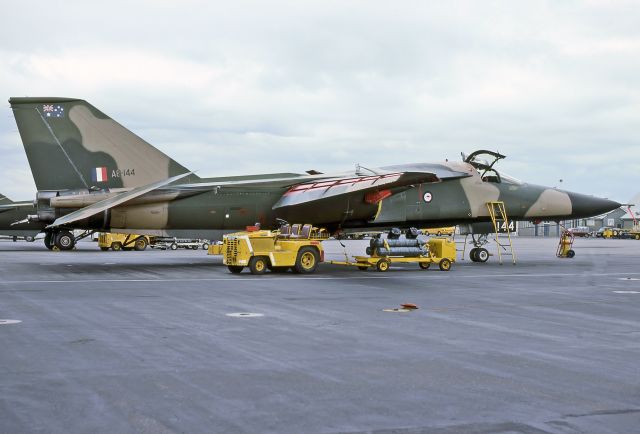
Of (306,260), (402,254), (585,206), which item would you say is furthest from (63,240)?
(585,206)

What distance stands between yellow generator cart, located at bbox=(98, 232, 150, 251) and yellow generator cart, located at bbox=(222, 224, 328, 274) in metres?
22.5

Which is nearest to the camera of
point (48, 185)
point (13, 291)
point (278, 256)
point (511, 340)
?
point (511, 340)

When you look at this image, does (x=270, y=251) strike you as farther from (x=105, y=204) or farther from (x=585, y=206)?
(x=585, y=206)

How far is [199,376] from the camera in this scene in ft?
21.2

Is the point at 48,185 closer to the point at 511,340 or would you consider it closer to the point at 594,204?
the point at 511,340

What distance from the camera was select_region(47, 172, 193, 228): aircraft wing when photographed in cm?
2005

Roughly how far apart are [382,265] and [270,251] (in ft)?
13.3

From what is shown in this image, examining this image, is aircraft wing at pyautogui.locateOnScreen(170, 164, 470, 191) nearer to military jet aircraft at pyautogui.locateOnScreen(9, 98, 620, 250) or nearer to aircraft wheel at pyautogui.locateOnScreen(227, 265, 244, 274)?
military jet aircraft at pyautogui.locateOnScreen(9, 98, 620, 250)

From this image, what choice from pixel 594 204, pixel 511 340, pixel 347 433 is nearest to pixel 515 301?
pixel 511 340

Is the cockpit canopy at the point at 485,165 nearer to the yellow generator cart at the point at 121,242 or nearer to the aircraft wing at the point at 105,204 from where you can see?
the aircraft wing at the point at 105,204

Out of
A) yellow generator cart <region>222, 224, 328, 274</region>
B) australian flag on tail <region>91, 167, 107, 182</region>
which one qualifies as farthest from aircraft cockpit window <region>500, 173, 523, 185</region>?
australian flag on tail <region>91, 167, 107, 182</region>

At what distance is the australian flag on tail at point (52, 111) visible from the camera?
22.2m

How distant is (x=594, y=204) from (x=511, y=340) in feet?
66.1

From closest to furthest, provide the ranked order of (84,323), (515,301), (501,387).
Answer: (501,387), (84,323), (515,301)
